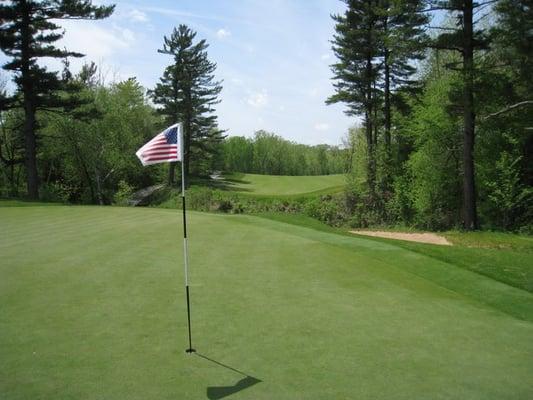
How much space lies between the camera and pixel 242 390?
4.12 m

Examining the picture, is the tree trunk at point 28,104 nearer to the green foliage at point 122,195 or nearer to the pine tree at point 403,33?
the green foliage at point 122,195

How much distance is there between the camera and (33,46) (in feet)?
84.6

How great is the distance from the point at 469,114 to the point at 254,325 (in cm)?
1607

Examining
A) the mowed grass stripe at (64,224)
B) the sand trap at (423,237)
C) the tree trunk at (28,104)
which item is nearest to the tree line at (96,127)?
the tree trunk at (28,104)

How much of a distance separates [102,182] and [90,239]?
1306 inches

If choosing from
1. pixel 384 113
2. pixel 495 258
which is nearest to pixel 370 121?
pixel 384 113

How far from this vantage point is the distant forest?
721 inches

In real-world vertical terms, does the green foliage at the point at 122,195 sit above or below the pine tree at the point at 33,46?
below

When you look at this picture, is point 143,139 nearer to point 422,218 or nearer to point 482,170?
point 422,218

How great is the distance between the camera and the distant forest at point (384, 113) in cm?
1831

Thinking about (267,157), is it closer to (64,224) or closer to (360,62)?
(360,62)

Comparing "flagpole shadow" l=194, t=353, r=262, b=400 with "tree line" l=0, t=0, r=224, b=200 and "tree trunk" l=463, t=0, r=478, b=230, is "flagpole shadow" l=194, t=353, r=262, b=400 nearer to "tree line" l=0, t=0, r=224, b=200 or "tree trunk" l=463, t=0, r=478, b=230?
"tree trunk" l=463, t=0, r=478, b=230

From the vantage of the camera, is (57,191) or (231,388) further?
(57,191)

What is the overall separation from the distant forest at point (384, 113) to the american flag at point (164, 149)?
1278 centimetres
